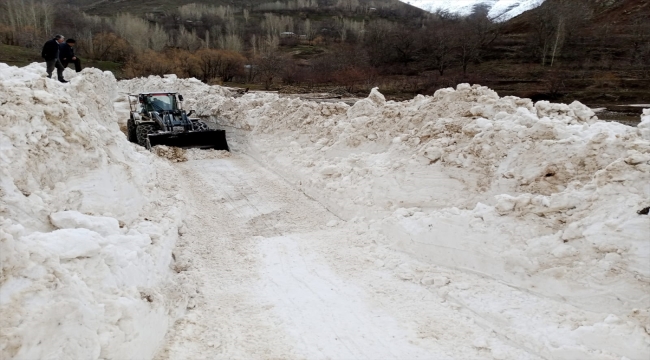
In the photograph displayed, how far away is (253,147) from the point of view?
1325cm

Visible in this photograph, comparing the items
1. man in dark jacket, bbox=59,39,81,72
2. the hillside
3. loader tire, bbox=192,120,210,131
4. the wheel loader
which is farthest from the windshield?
the hillside

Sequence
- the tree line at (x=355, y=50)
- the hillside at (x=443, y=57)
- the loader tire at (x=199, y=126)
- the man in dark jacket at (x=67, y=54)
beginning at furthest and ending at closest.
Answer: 1. the tree line at (x=355, y=50)
2. the hillside at (x=443, y=57)
3. the loader tire at (x=199, y=126)
4. the man in dark jacket at (x=67, y=54)

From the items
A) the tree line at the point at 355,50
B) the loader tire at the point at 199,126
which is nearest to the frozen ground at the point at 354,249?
the loader tire at the point at 199,126

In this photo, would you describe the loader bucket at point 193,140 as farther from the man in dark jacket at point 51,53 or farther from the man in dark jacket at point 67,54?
the man in dark jacket at point 51,53

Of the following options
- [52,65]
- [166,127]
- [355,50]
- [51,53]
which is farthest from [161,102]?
[355,50]

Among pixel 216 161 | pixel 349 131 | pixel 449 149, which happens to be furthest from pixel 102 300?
pixel 216 161

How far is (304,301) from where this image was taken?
5.24 metres

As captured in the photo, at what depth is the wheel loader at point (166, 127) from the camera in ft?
42.8

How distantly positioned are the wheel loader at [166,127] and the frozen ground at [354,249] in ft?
14.4

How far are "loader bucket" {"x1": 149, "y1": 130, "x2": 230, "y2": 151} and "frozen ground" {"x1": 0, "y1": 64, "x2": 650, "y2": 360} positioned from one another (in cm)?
432

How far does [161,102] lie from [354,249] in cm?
1114

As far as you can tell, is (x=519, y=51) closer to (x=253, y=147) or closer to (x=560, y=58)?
(x=560, y=58)

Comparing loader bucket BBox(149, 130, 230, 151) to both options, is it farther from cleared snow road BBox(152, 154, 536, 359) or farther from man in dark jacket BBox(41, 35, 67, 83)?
cleared snow road BBox(152, 154, 536, 359)

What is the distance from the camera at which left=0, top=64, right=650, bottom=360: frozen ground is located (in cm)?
394
